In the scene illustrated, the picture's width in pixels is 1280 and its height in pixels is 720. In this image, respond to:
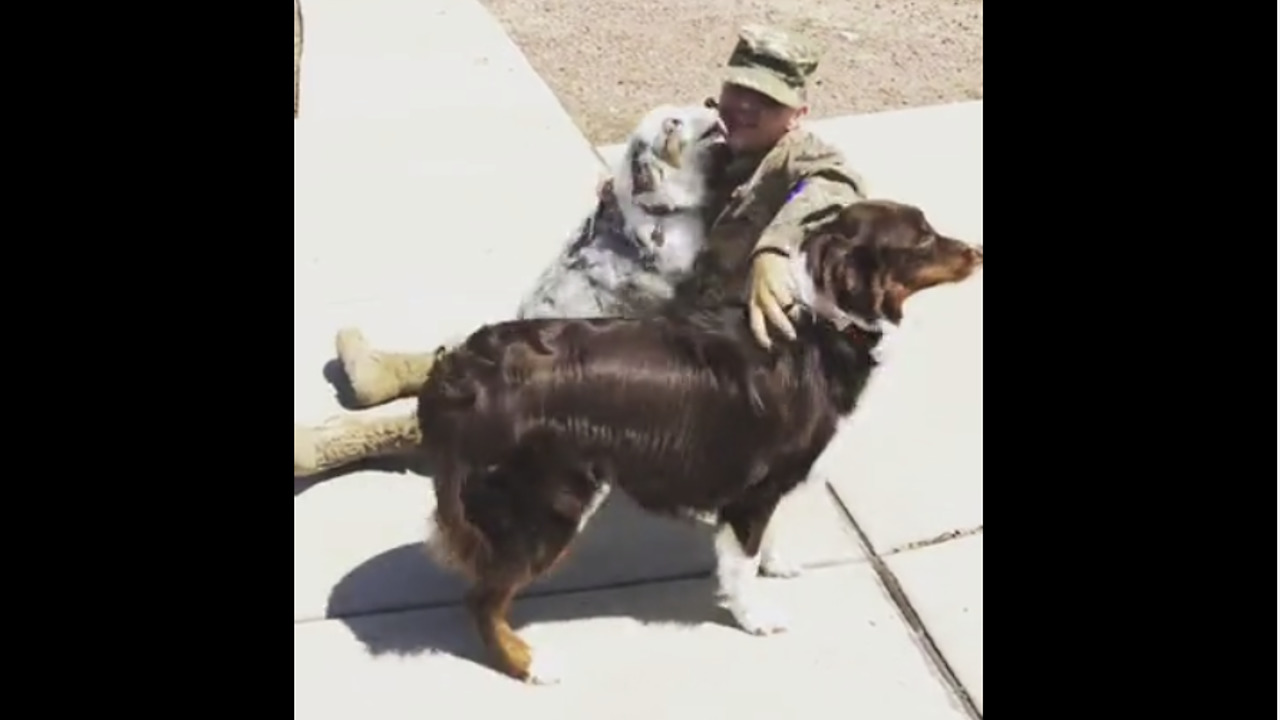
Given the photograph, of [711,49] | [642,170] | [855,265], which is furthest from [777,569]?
[711,49]

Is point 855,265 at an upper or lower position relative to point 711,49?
upper

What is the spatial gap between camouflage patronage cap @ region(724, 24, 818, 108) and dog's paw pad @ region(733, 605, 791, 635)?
1.12m

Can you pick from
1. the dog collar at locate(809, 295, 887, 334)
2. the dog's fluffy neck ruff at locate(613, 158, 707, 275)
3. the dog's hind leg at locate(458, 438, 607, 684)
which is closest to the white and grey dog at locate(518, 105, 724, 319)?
the dog's fluffy neck ruff at locate(613, 158, 707, 275)

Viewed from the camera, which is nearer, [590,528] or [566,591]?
[566,591]

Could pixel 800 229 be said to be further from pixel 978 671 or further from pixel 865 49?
pixel 865 49

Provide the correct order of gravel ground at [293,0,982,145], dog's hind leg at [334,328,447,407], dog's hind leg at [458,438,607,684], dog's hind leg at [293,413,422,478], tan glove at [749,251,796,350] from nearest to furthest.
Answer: dog's hind leg at [458,438,607,684] < tan glove at [749,251,796,350] < dog's hind leg at [293,413,422,478] < dog's hind leg at [334,328,447,407] < gravel ground at [293,0,982,145]

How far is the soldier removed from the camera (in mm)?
3477

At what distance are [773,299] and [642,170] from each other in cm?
70

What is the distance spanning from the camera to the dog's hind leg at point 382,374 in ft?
15.2

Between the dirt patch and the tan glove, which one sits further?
the dirt patch

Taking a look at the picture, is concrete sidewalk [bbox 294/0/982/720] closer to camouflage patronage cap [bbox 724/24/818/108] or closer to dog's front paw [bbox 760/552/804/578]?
dog's front paw [bbox 760/552/804/578]

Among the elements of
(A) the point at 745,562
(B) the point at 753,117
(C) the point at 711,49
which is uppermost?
(B) the point at 753,117

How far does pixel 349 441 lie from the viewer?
4.34 m

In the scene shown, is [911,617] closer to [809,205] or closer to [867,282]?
[867,282]
